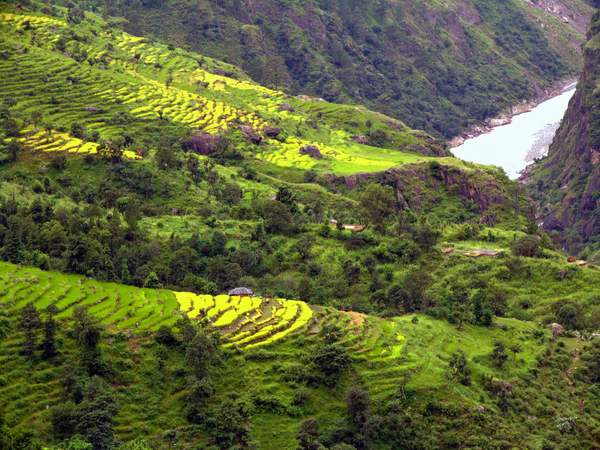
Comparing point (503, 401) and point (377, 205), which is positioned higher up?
point (377, 205)

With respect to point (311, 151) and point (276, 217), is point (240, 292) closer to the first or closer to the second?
point (276, 217)

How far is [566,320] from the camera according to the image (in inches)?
2410

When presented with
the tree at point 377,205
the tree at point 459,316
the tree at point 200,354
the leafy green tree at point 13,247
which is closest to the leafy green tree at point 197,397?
the tree at point 200,354

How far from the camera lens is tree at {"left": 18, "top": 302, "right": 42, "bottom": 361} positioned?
4119 cm

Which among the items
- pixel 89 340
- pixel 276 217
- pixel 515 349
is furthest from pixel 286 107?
pixel 89 340

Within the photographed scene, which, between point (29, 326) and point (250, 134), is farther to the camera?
point (250, 134)

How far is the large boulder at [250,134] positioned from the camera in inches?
4889

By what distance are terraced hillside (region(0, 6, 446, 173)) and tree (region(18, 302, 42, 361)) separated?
185 ft

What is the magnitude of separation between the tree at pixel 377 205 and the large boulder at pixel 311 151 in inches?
Result: 1759

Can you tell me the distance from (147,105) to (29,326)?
86228 mm

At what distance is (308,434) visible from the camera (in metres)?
41.0

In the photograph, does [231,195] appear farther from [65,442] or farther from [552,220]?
[552,220]

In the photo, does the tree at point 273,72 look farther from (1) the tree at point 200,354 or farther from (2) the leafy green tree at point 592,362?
(1) the tree at point 200,354

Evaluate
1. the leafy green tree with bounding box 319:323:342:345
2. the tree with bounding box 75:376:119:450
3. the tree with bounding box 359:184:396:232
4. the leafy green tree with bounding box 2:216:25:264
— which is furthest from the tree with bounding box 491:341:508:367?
the leafy green tree with bounding box 2:216:25:264
